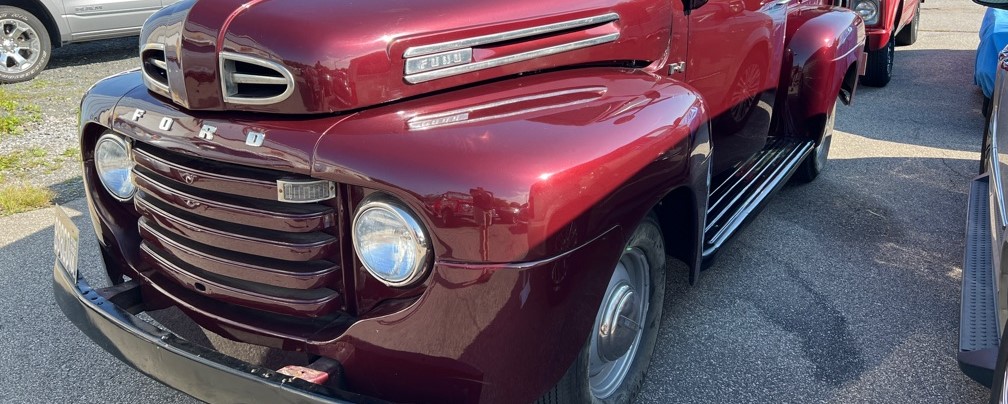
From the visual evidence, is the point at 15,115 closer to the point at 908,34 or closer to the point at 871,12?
the point at 871,12

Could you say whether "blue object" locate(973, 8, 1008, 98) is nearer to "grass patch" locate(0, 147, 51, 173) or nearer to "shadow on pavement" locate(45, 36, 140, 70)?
"grass patch" locate(0, 147, 51, 173)

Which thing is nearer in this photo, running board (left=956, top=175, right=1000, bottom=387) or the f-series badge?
the f-series badge

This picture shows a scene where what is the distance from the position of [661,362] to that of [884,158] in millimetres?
3229

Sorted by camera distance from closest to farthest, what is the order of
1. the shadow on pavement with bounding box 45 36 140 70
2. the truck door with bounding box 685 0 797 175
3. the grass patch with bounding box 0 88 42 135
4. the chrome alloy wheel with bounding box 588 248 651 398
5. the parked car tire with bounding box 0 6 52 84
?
the chrome alloy wheel with bounding box 588 248 651 398
the truck door with bounding box 685 0 797 175
the grass patch with bounding box 0 88 42 135
the parked car tire with bounding box 0 6 52 84
the shadow on pavement with bounding box 45 36 140 70

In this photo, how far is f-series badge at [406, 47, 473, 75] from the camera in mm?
2105

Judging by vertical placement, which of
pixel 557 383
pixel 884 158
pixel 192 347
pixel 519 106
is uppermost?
pixel 519 106

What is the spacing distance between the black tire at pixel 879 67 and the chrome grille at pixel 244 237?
657 centimetres

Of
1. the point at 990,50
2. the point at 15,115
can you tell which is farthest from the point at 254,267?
the point at 990,50

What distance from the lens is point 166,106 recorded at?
2246 mm

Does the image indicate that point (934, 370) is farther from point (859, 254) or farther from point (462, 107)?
point (462, 107)

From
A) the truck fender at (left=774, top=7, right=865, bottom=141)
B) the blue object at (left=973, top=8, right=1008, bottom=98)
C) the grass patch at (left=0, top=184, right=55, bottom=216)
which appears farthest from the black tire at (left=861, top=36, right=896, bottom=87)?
the grass patch at (left=0, top=184, right=55, bottom=216)

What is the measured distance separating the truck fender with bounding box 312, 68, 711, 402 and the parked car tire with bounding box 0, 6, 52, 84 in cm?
691

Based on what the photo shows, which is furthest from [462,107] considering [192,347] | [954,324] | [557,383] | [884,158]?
[884,158]

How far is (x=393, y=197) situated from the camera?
72.5 inches
